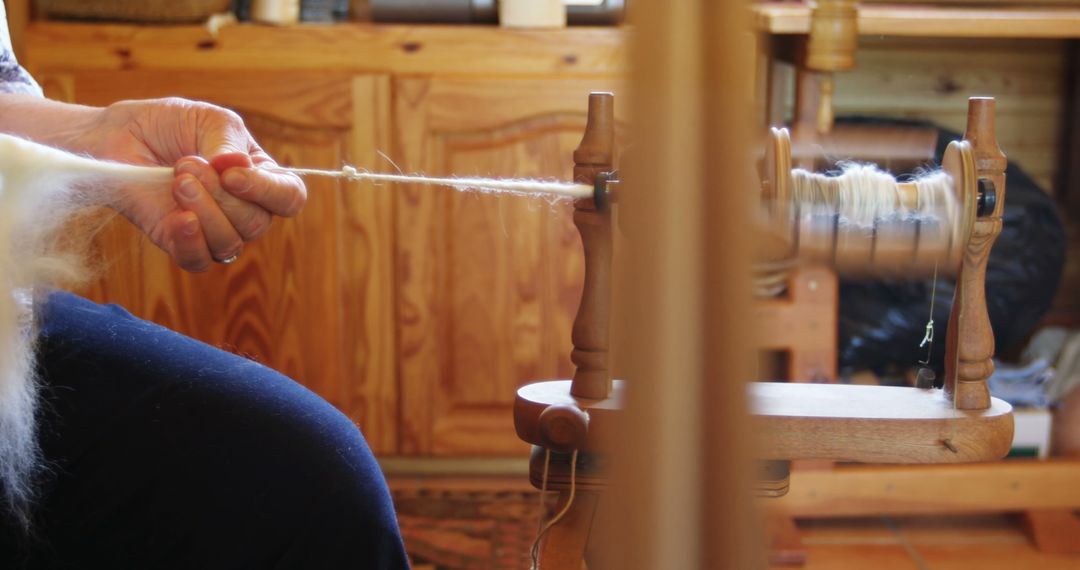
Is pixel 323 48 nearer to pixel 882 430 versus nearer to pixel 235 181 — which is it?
pixel 235 181

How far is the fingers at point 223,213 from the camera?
85cm

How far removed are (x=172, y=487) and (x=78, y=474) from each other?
0.08m

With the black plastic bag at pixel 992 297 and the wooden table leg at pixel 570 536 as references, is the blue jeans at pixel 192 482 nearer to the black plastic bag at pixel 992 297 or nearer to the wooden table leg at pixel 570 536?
the wooden table leg at pixel 570 536

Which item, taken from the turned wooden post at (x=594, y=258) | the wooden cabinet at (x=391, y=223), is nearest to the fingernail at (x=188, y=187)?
the turned wooden post at (x=594, y=258)

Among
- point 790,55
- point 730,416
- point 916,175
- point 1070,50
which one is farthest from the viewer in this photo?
point 1070,50

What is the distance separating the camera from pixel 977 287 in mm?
881

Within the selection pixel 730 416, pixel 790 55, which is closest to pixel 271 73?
pixel 790 55

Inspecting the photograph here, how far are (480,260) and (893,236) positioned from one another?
1.11 meters

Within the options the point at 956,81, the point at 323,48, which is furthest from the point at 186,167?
the point at 956,81

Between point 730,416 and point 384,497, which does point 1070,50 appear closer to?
point 384,497

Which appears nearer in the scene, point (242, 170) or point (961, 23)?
point (242, 170)

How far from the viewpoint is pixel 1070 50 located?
7.45 ft

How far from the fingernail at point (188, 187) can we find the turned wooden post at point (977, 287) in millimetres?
612

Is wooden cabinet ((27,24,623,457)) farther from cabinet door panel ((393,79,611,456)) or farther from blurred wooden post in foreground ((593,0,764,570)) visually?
blurred wooden post in foreground ((593,0,764,570))
